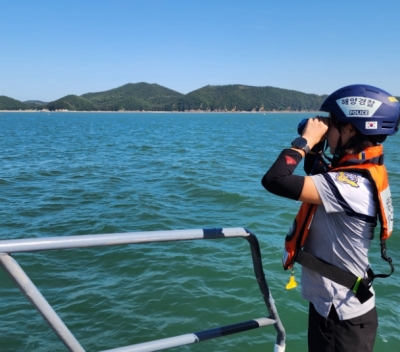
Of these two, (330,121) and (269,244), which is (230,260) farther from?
(330,121)

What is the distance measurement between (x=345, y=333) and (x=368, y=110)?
4.14ft

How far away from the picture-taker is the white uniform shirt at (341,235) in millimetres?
2092

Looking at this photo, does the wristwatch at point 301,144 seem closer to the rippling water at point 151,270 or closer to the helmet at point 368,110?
the helmet at point 368,110

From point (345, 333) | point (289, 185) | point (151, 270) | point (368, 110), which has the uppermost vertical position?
point (368, 110)

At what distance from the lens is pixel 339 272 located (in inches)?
88.5

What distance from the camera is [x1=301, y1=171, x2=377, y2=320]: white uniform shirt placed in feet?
6.86

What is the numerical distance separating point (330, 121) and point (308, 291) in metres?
1.03

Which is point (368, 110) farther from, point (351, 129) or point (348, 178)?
point (348, 178)

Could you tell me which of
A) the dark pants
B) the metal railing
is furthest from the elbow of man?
the dark pants

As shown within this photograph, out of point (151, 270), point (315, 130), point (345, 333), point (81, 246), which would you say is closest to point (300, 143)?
point (315, 130)

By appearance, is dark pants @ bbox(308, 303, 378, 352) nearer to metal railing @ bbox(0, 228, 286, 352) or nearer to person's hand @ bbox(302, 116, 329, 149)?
metal railing @ bbox(0, 228, 286, 352)

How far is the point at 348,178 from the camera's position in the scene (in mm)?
2088

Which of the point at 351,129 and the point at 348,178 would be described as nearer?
the point at 348,178

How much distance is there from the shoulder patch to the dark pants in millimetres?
748
